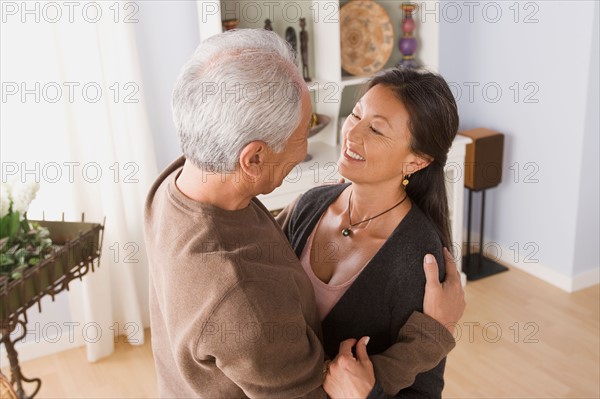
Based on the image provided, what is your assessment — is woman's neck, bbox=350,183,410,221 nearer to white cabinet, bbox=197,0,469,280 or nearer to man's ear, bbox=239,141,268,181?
man's ear, bbox=239,141,268,181

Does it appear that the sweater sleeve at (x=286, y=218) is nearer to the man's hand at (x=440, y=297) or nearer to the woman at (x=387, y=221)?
the woman at (x=387, y=221)

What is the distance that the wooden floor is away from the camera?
2.74 m

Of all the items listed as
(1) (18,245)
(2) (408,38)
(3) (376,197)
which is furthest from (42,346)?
(2) (408,38)

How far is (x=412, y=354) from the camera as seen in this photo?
133cm

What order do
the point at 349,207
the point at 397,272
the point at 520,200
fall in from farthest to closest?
the point at 520,200
the point at 349,207
the point at 397,272

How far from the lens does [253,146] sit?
1.10 meters

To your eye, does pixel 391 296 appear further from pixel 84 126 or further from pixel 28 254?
pixel 84 126

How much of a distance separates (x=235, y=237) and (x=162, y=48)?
211cm

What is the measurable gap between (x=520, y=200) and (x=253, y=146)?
9.66ft

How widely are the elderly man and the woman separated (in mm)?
207

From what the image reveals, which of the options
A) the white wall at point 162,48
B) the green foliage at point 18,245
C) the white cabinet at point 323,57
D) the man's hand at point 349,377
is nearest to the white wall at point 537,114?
the white cabinet at point 323,57

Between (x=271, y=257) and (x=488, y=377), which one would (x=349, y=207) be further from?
(x=488, y=377)

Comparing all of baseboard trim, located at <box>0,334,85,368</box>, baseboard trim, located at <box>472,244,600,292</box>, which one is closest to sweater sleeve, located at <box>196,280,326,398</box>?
baseboard trim, located at <box>0,334,85,368</box>

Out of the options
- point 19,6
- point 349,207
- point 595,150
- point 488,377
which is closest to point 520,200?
point 595,150
